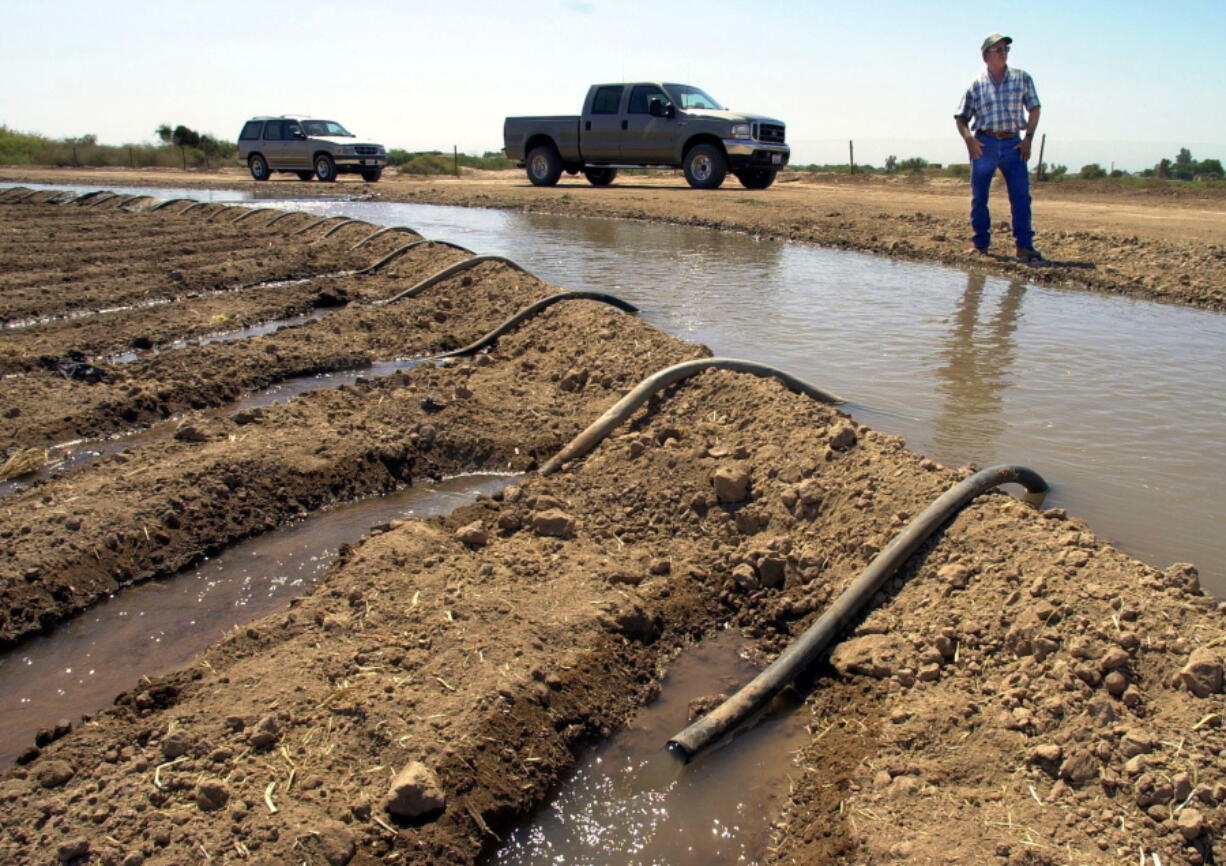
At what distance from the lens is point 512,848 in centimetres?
261

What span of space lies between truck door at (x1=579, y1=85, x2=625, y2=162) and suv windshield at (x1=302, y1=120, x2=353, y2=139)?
8.25 metres

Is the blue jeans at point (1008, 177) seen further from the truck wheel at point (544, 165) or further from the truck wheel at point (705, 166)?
the truck wheel at point (544, 165)

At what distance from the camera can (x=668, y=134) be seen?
18.1 meters

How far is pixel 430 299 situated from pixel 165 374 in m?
2.88

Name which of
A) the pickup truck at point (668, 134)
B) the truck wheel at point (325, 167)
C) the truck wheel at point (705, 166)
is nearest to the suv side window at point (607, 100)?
the pickup truck at point (668, 134)

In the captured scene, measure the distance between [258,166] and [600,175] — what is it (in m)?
9.99

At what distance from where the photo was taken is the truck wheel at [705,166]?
18.1 meters

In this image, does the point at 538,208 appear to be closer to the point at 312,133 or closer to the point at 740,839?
the point at 312,133

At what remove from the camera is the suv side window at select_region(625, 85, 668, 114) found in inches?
722

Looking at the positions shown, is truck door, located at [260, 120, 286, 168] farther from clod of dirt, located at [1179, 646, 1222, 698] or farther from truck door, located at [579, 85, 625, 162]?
clod of dirt, located at [1179, 646, 1222, 698]

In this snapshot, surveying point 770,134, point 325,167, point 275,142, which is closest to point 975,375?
point 770,134

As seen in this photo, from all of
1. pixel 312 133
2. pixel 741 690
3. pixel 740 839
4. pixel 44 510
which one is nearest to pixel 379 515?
pixel 44 510

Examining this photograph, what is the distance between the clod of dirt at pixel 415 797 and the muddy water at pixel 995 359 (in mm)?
3237

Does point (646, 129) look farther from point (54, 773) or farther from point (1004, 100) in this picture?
point (54, 773)
